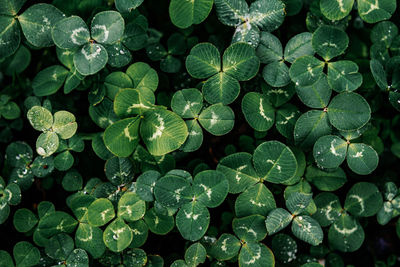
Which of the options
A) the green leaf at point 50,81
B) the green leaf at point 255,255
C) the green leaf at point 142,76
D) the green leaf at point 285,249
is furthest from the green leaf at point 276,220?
the green leaf at point 50,81

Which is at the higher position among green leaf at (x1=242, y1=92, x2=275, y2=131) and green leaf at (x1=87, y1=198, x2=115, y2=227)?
green leaf at (x1=242, y1=92, x2=275, y2=131)

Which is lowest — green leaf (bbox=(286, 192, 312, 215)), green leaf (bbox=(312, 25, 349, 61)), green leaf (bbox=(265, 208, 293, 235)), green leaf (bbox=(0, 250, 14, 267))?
green leaf (bbox=(0, 250, 14, 267))

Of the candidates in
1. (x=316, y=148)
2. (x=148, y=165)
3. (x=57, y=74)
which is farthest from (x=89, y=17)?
(x=316, y=148)

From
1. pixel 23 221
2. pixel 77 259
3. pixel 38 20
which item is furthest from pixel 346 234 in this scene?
pixel 38 20

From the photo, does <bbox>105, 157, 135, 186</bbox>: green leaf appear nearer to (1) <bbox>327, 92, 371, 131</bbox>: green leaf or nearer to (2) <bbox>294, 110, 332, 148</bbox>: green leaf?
(2) <bbox>294, 110, 332, 148</bbox>: green leaf

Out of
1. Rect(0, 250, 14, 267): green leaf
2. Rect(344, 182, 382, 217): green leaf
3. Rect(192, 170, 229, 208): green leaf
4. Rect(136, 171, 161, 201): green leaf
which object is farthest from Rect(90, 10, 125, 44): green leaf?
Rect(344, 182, 382, 217): green leaf
